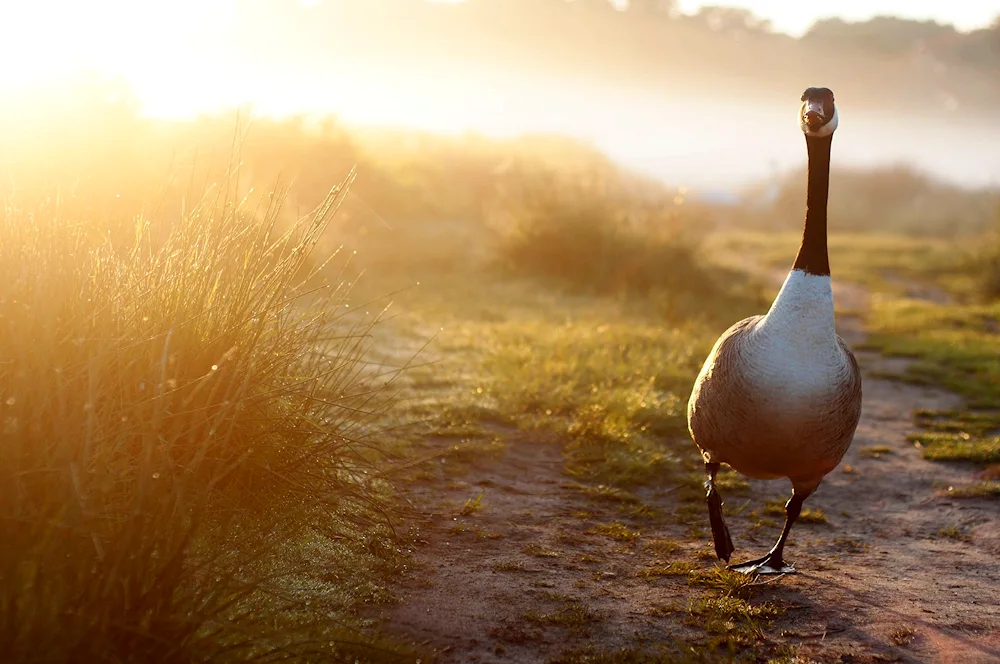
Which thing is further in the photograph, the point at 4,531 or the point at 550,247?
the point at 550,247

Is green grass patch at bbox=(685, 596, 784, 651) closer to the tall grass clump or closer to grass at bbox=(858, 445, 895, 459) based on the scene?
the tall grass clump

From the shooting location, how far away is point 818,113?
16.1 feet

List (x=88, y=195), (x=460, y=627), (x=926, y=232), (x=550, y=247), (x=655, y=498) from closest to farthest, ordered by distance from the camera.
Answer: (x=460, y=627) → (x=88, y=195) → (x=655, y=498) → (x=550, y=247) → (x=926, y=232)

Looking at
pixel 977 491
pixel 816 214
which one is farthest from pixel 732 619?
pixel 977 491

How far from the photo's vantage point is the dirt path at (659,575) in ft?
13.2

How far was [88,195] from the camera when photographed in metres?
4.51

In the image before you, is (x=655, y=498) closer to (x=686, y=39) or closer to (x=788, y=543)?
(x=788, y=543)

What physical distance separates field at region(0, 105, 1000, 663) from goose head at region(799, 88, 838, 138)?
2.54 metres

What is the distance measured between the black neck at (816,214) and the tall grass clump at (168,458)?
2563mm

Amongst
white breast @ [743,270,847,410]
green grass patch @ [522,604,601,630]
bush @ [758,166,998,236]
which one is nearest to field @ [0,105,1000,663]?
green grass patch @ [522,604,601,630]

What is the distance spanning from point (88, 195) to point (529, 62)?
136728 mm

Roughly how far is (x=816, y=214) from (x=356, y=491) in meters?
3.04

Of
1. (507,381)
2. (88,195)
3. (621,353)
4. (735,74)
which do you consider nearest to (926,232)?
(621,353)

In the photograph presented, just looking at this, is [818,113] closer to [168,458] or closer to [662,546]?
[662,546]
